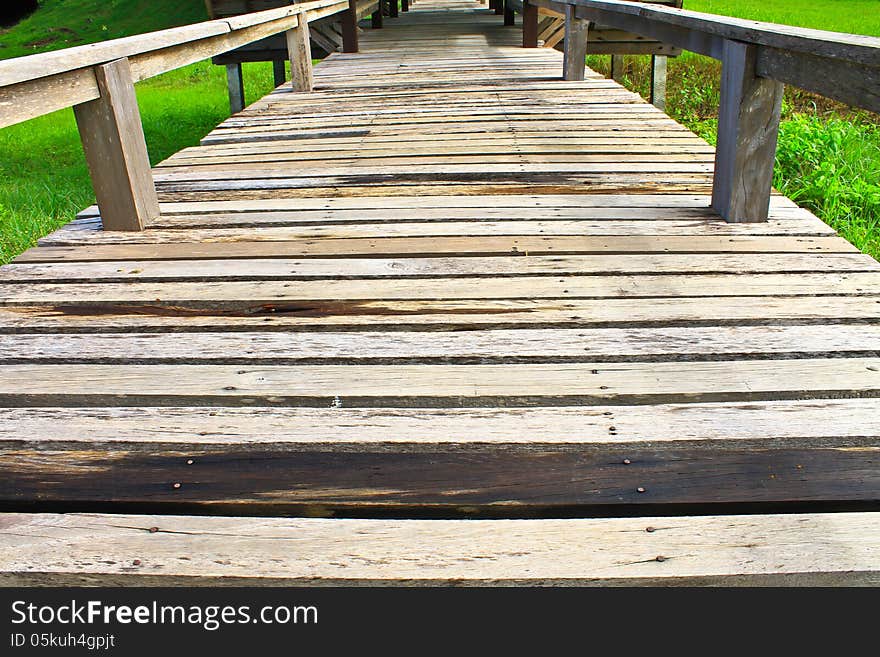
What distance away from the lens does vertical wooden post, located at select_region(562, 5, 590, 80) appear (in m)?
Answer: 6.24

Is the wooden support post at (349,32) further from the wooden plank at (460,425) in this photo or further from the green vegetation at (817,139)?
the wooden plank at (460,425)

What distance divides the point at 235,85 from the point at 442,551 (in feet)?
31.4

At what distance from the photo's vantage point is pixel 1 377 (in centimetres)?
193

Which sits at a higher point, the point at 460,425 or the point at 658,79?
the point at 460,425

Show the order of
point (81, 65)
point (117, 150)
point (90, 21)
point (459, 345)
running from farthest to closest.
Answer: point (90, 21), point (117, 150), point (81, 65), point (459, 345)

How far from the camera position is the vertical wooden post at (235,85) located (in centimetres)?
960

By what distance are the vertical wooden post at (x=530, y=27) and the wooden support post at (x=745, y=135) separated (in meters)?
6.71

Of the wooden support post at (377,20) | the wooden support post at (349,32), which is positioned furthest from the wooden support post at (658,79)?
the wooden support post at (377,20)

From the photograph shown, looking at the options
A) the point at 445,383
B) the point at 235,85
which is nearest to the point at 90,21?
the point at 235,85

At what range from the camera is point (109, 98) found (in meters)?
2.74

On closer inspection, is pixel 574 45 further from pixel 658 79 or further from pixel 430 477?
pixel 430 477

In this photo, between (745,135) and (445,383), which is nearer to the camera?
(445,383)

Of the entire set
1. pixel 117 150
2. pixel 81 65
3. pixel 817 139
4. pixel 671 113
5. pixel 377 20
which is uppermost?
pixel 81 65
